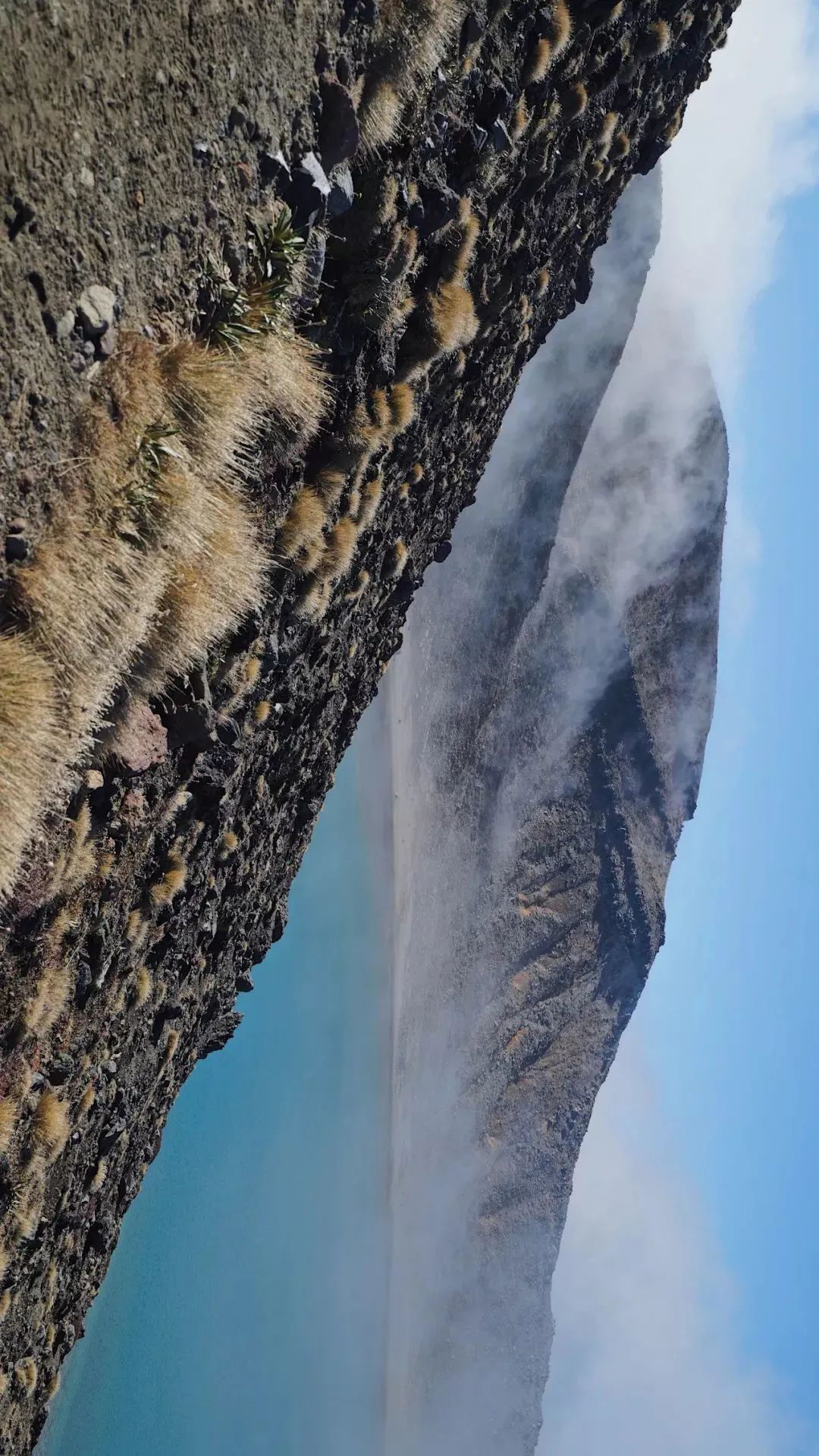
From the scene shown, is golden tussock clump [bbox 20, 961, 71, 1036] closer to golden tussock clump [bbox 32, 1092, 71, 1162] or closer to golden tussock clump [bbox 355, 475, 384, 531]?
golden tussock clump [bbox 32, 1092, 71, 1162]

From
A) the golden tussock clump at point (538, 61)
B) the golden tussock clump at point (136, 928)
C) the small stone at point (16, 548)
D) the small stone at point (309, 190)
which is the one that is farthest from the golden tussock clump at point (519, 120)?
the golden tussock clump at point (136, 928)

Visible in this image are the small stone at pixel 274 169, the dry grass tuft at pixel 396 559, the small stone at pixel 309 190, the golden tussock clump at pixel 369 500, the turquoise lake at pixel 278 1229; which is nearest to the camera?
the small stone at pixel 274 169

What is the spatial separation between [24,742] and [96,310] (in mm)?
1567

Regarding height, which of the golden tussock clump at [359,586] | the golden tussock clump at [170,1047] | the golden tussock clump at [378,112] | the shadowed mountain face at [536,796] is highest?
the shadowed mountain face at [536,796]

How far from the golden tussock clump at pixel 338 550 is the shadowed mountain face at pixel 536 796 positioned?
529 inches

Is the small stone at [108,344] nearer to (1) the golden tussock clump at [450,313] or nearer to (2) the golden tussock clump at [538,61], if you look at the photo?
(1) the golden tussock clump at [450,313]

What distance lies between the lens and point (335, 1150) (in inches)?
950

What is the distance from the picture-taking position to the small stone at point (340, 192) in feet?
16.7

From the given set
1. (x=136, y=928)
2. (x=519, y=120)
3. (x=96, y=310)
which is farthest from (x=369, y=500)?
(x=96, y=310)

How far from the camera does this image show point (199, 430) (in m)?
4.33

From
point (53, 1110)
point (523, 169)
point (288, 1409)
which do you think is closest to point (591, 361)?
point (523, 169)

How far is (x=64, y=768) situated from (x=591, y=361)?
21.0m

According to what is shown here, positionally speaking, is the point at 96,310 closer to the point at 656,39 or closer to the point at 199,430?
the point at 199,430

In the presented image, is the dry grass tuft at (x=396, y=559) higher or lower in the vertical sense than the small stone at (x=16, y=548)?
higher
